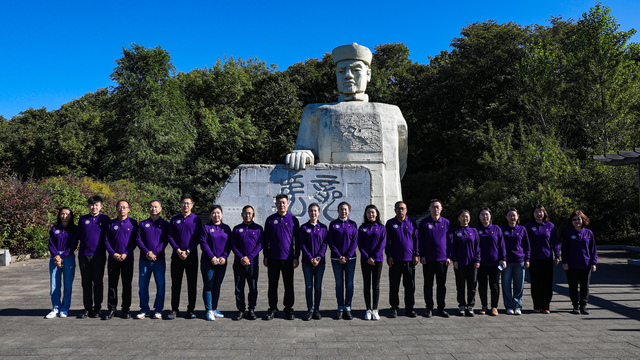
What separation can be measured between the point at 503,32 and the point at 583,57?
14.4ft

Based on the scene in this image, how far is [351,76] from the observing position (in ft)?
33.0

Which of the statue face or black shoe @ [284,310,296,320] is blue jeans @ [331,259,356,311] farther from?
the statue face

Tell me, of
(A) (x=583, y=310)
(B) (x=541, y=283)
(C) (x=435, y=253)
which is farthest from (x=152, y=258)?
(A) (x=583, y=310)

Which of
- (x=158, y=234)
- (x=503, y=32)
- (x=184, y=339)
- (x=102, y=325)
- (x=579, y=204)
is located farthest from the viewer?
(x=503, y=32)

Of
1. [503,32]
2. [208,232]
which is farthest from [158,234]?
[503,32]

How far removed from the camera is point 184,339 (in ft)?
13.7

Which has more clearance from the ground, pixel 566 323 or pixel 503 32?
pixel 503 32

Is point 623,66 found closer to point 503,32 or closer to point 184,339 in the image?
point 503,32

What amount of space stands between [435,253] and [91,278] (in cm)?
406

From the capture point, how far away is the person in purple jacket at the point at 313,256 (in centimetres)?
499

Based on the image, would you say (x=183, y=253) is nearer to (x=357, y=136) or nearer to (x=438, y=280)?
(x=438, y=280)

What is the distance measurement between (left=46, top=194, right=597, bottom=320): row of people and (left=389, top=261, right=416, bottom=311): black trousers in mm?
12

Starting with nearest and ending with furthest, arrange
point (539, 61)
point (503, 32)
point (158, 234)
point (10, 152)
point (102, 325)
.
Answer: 1. point (102, 325)
2. point (158, 234)
3. point (539, 61)
4. point (503, 32)
5. point (10, 152)

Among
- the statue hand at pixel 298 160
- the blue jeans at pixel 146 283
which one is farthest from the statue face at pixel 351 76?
the blue jeans at pixel 146 283
